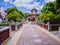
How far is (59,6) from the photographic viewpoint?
19594 millimetres

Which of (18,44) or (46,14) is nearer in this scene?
(18,44)

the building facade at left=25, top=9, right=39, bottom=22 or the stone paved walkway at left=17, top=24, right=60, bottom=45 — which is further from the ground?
the building facade at left=25, top=9, right=39, bottom=22

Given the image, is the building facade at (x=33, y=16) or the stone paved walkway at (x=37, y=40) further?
the building facade at (x=33, y=16)

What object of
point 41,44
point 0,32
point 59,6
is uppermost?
point 59,6

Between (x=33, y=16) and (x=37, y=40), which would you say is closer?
(x=37, y=40)

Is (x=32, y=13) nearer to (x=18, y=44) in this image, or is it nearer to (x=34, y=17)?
(x=34, y=17)

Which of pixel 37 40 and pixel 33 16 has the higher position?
pixel 33 16

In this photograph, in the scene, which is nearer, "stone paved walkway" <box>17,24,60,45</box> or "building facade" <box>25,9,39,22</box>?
"stone paved walkway" <box>17,24,60,45</box>

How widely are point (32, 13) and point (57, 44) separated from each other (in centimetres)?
10013

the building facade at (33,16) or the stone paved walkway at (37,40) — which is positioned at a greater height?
the building facade at (33,16)

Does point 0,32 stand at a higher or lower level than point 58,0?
lower

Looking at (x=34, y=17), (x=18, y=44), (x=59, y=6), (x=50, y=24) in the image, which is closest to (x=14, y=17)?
(x=34, y=17)

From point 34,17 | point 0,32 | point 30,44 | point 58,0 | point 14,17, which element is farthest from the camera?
point 34,17

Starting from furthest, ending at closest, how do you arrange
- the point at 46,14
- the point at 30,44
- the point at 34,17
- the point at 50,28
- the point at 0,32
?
1. the point at 34,17
2. the point at 46,14
3. the point at 50,28
4. the point at 30,44
5. the point at 0,32
